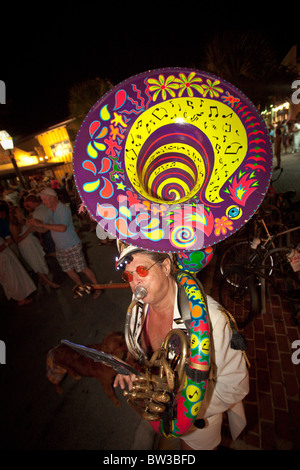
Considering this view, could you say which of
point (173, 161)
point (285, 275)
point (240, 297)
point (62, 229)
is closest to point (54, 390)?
point (62, 229)

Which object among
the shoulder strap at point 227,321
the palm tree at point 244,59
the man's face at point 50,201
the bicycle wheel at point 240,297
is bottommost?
the bicycle wheel at point 240,297

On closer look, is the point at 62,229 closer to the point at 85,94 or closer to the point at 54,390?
the point at 54,390

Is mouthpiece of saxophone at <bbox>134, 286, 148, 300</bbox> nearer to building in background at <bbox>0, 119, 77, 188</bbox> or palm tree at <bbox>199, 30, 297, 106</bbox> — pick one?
palm tree at <bbox>199, 30, 297, 106</bbox>

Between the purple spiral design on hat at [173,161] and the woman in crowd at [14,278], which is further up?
the purple spiral design on hat at [173,161]

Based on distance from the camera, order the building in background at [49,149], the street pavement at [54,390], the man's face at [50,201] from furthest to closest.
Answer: the building in background at [49,149] → the man's face at [50,201] → the street pavement at [54,390]

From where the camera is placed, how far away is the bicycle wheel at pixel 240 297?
3018mm

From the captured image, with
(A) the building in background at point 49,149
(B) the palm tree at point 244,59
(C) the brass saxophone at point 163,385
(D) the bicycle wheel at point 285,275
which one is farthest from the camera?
(A) the building in background at point 49,149

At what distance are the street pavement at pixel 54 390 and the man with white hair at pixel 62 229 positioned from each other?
0.97 m

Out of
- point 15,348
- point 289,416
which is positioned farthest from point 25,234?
point 289,416

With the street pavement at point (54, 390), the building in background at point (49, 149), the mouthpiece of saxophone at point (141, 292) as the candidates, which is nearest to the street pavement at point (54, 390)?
the street pavement at point (54, 390)

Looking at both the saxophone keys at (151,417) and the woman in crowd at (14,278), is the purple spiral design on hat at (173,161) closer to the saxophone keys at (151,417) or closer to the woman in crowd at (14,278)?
the saxophone keys at (151,417)

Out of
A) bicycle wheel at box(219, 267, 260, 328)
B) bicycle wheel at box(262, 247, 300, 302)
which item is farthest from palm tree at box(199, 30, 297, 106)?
bicycle wheel at box(219, 267, 260, 328)

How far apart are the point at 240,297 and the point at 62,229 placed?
3408 millimetres

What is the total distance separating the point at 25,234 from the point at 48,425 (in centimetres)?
373
